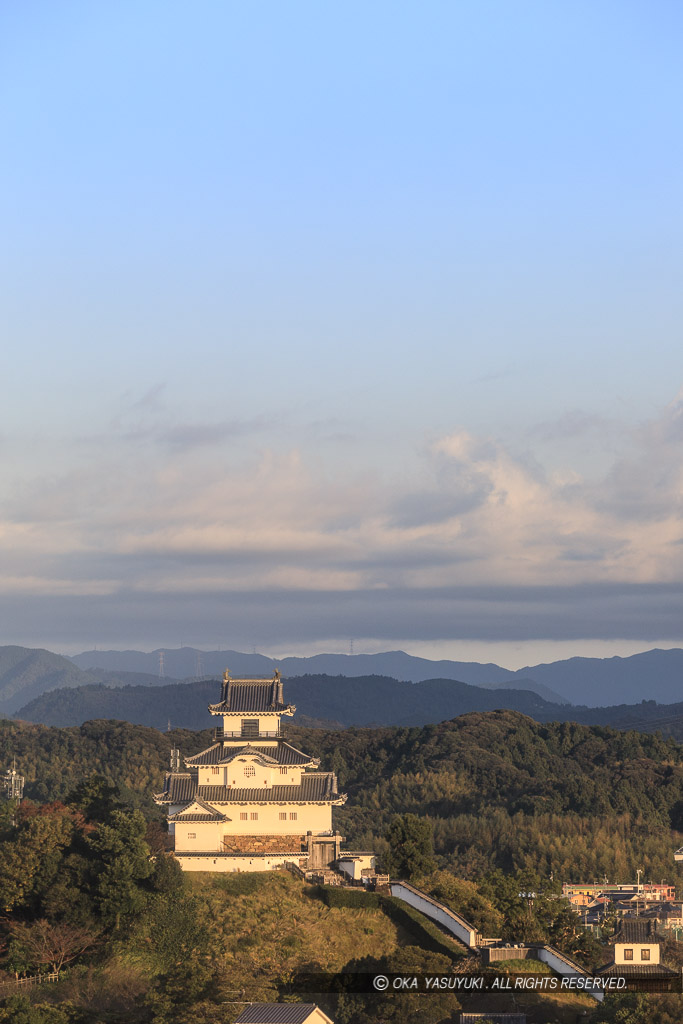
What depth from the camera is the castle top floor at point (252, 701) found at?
61969mm

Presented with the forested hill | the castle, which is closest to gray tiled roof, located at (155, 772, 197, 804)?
the castle

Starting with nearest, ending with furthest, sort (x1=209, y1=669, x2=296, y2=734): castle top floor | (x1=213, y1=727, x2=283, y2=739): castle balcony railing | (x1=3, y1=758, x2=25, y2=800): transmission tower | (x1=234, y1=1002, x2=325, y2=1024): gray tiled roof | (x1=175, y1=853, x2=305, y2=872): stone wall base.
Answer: (x1=234, y1=1002, x2=325, y2=1024): gray tiled roof, (x1=175, y1=853, x2=305, y2=872): stone wall base, (x1=213, y1=727, x2=283, y2=739): castle balcony railing, (x1=209, y1=669, x2=296, y2=734): castle top floor, (x1=3, y1=758, x2=25, y2=800): transmission tower

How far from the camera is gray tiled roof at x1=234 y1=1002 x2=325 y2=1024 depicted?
130 feet

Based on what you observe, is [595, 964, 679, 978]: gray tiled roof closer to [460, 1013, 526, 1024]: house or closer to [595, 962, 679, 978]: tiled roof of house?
[595, 962, 679, 978]: tiled roof of house

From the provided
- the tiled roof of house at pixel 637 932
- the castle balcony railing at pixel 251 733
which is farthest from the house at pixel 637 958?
the castle balcony railing at pixel 251 733

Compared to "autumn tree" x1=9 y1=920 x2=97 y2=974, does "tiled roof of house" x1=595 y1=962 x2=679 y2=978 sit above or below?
below

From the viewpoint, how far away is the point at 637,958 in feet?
157

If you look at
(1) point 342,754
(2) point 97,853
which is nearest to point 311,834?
(2) point 97,853

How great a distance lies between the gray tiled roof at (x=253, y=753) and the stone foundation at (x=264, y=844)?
3222 millimetres

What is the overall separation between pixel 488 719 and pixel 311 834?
8486cm

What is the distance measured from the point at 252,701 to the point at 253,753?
3.78m

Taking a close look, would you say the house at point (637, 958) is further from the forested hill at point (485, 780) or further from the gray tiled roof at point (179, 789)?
the forested hill at point (485, 780)

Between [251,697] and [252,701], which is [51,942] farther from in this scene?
[251,697]

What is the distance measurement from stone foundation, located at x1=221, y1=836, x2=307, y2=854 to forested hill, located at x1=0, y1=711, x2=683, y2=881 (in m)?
24.5
